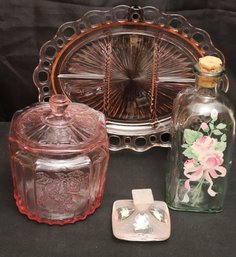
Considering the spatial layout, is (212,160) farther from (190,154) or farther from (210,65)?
(210,65)

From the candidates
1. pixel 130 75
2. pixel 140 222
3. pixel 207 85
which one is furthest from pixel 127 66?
pixel 140 222

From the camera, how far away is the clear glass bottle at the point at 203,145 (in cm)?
88

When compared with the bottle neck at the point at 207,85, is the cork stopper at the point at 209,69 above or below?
above

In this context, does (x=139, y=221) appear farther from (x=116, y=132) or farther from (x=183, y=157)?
(x=116, y=132)

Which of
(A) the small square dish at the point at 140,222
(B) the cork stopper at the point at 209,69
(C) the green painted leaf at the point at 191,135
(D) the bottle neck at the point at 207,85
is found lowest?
(A) the small square dish at the point at 140,222

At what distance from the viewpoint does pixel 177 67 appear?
3.48 feet

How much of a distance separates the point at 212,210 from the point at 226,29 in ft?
1.36

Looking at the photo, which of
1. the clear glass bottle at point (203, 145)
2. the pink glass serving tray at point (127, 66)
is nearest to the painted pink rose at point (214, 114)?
the clear glass bottle at point (203, 145)

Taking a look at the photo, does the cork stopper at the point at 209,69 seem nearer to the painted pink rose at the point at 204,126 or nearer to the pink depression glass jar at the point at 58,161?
the painted pink rose at the point at 204,126

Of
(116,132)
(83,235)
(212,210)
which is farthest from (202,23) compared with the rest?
(83,235)

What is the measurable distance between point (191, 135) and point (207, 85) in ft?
0.30

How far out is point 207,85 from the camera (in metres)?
0.87

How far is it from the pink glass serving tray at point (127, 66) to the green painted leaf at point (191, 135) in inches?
7.1

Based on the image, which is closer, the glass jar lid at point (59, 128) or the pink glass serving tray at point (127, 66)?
the glass jar lid at point (59, 128)
